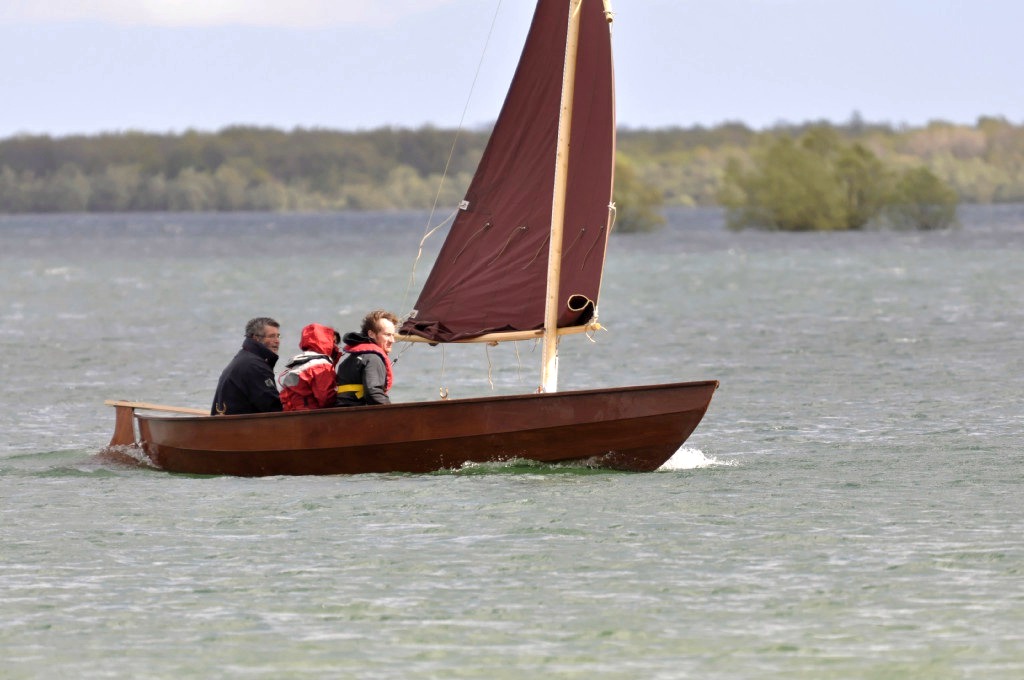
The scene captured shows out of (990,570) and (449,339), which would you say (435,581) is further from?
(449,339)

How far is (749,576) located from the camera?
1302 centimetres

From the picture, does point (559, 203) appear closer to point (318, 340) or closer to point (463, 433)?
point (463, 433)

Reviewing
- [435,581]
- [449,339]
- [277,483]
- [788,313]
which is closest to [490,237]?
[449,339]

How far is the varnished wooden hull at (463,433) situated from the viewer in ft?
55.0

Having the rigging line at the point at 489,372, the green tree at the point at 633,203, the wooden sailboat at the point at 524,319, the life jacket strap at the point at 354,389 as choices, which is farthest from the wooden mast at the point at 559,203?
the green tree at the point at 633,203

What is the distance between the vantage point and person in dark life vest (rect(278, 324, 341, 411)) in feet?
56.2

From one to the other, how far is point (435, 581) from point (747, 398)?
45.4 feet

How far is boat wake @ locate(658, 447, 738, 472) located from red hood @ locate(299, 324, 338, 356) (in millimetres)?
3554

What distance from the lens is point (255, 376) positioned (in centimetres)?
1727

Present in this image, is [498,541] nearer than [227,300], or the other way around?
[498,541]

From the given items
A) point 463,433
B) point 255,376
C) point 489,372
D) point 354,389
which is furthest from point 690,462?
point 255,376

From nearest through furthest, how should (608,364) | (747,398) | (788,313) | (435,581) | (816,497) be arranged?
1. (435,581)
2. (816,497)
3. (747,398)
4. (608,364)
5. (788,313)

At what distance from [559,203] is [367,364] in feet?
8.55

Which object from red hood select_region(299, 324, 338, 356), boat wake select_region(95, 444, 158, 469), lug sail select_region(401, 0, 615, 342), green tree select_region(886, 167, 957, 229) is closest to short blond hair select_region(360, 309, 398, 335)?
red hood select_region(299, 324, 338, 356)
